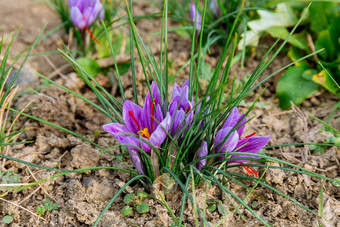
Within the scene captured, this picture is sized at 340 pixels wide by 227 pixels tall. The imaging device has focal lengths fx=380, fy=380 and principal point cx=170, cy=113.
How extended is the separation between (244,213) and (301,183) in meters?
0.28

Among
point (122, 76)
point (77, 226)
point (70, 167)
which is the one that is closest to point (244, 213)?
point (77, 226)

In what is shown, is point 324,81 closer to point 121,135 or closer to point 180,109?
point 180,109

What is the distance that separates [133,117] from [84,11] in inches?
36.1

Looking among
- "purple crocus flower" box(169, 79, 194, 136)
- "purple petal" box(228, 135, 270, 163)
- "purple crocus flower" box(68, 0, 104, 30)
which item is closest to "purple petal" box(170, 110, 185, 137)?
"purple crocus flower" box(169, 79, 194, 136)

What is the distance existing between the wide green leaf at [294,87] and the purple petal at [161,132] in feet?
2.94

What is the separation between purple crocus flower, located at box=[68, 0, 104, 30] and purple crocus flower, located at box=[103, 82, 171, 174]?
81 cm

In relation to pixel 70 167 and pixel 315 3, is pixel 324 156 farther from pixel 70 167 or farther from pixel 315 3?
pixel 70 167

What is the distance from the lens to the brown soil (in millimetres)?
1422

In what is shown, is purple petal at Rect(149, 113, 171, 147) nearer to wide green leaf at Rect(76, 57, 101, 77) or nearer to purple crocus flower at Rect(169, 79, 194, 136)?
purple crocus flower at Rect(169, 79, 194, 136)

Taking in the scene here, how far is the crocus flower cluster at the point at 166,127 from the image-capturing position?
4.12 feet

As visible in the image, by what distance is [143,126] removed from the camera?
1347 millimetres

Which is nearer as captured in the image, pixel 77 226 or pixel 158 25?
pixel 77 226

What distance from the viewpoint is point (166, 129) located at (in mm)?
1264

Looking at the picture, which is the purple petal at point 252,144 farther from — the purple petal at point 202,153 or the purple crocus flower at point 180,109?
the purple crocus flower at point 180,109
